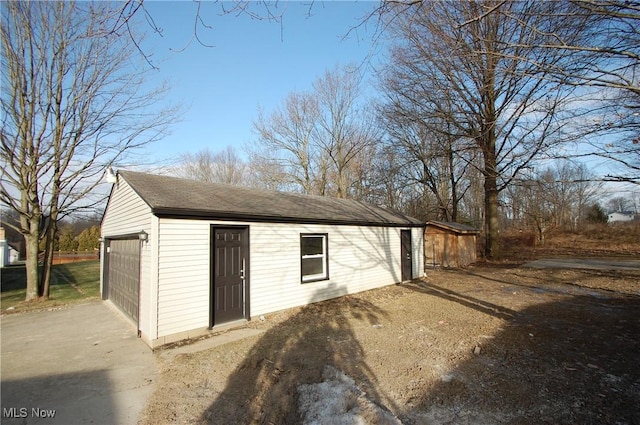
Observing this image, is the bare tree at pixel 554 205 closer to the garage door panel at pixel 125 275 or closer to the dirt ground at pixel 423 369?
the dirt ground at pixel 423 369

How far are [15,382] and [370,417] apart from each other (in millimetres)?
5335

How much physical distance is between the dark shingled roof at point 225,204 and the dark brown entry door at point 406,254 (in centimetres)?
202

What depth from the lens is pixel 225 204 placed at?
7523mm

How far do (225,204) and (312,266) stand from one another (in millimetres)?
3379

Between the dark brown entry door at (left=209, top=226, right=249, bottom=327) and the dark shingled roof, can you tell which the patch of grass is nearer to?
the dark shingled roof

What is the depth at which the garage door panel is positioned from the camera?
718 centimetres

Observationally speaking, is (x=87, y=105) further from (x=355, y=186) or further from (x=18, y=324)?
(x=355, y=186)

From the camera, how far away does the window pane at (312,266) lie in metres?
9.10

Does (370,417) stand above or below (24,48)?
below

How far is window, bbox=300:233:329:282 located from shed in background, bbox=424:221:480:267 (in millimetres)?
10340

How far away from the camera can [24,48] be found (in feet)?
35.0

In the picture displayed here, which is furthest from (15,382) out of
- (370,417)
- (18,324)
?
(370,417)

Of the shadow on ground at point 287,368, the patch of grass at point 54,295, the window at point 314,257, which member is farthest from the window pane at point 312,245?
the patch of grass at point 54,295

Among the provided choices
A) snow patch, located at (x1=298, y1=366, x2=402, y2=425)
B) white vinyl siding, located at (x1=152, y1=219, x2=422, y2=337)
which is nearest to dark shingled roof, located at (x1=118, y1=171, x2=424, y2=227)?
white vinyl siding, located at (x1=152, y1=219, x2=422, y2=337)
